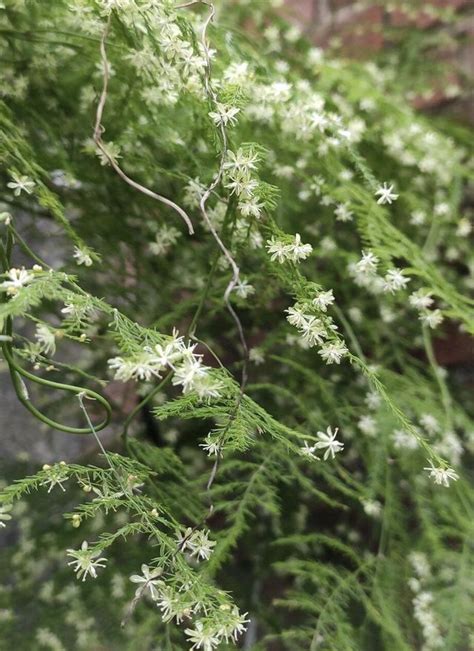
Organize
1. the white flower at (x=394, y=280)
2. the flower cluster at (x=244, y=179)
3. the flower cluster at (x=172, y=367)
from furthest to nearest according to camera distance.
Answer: the white flower at (x=394, y=280), the flower cluster at (x=244, y=179), the flower cluster at (x=172, y=367)

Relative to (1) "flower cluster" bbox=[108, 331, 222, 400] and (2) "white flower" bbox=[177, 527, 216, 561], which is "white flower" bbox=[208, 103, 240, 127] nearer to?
(1) "flower cluster" bbox=[108, 331, 222, 400]

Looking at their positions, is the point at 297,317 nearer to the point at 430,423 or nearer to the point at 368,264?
the point at 368,264

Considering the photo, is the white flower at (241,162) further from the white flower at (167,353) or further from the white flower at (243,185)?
the white flower at (167,353)

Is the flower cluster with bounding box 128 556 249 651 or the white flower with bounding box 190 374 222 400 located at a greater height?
the white flower with bounding box 190 374 222 400

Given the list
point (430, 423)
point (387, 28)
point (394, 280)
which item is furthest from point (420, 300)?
point (387, 28)

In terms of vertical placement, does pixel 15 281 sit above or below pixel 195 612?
above

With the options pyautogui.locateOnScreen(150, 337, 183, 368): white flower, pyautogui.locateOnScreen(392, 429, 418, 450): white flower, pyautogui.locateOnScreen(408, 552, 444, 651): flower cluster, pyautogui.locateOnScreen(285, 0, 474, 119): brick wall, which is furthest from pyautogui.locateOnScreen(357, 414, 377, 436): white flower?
pyautogui.locateOnScreen(285, 0, 474, 119): brick wall

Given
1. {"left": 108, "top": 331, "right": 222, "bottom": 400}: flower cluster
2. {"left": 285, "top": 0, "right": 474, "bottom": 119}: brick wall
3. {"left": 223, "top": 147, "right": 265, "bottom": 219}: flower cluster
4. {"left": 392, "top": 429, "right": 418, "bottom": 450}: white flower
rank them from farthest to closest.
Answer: {"left": 285, "top": 0, "right": 474, "bottom": 119}: brick wall < {"left": 392, "top": 429, "right": 418, "bottom": 450}: white flower < {"left": 223, "top": 147, "right": 265, "bottom": 219}: flower cluster < {"left": 108, "top": 331, "right": 222, "bottom": 400}: flower cluster

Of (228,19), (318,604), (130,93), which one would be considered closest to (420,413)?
(318,604)

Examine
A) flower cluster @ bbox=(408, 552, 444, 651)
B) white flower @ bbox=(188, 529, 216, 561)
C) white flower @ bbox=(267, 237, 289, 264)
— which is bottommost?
flower cluster @ bbox=(408, 552, 444, 651)

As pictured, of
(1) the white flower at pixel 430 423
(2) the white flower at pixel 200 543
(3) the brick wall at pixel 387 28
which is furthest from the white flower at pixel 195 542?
(3) the brick wall at pixel 387 28

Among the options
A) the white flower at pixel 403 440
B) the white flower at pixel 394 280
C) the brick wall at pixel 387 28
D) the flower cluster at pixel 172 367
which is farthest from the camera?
the brick wall at pixel 387 28

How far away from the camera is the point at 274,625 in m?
0.73

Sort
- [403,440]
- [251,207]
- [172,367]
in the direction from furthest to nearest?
[403,440]
[251,207]
[172,367]
